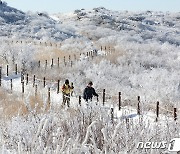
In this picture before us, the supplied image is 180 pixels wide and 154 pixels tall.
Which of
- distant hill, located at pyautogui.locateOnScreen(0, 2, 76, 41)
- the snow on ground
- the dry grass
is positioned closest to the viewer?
the snow on ground

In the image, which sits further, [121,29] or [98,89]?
[121,29]

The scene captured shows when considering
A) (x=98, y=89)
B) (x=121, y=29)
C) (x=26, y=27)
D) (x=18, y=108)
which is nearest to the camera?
(x=18, y=108)

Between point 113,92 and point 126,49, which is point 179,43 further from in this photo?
point 113,92

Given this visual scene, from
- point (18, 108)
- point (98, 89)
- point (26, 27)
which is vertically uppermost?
point (26, 27)

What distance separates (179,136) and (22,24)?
246 ft

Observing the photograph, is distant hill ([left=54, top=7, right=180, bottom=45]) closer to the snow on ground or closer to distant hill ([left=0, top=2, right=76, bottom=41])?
the snow on ground

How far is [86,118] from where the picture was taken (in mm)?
7867

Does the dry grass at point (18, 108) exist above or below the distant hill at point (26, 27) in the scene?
below

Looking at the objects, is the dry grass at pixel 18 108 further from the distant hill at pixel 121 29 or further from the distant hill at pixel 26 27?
the distant hill at pixel 121 29

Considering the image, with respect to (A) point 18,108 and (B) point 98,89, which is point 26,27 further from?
(A) point 18,108

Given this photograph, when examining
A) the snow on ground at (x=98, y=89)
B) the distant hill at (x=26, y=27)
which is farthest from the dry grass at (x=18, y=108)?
the distant hill at (x=26, y=27)

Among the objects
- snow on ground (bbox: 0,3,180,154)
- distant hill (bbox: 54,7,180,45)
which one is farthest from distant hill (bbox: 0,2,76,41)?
distant hill (bbox: 54,7,180,45)

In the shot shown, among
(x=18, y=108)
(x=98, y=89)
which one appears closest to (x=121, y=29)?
(x=98, y=89)

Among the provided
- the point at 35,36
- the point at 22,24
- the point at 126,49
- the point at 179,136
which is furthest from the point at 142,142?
the point at 22,24
